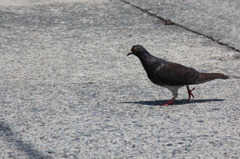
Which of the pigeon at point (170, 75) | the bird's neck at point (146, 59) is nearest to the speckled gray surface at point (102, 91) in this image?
the pigeon at point (170, 75)

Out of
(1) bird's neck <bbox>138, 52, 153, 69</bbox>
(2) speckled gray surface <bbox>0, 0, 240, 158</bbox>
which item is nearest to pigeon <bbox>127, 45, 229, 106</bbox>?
(1) bird's neck <bbox>138, 52, 153, 69</bbox>

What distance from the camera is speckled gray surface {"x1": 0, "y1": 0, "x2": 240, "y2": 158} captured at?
13.5ft

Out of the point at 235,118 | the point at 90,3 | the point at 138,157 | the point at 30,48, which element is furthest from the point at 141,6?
the point at 138,157

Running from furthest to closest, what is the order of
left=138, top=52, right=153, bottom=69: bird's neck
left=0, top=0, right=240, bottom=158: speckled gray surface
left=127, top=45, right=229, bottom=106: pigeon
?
left=138, top=52, right=153, bottom=69: bird's neck < left=127, top=45, right=229, bottom=106: pigeon < left=0, top=0, right=240, bottom=158: speckled gray surface

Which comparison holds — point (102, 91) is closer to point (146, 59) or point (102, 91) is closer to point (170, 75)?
point (146, 59)

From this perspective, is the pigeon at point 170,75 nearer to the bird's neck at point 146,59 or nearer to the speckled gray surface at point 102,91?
the bird's neck at point 146,59

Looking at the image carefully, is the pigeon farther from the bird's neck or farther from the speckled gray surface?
the speckled gray surface

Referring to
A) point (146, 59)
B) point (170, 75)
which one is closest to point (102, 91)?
point (146, 59)

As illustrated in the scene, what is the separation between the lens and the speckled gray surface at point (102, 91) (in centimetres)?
412

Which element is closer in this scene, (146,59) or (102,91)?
(146,59)

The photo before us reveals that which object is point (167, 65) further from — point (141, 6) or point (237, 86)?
point (141, 6)

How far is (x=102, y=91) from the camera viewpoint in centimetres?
579

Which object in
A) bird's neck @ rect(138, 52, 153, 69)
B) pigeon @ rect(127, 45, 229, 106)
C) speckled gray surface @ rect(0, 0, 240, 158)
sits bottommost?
speckled gray surface @ rect(0, 0, 240, 158)

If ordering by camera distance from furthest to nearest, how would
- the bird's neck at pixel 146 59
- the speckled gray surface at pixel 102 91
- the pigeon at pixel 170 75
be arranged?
the bird's neck at pixel 146 59, the pigeon at pixel 170 75, the speckled gray surface at pixel 102 91
